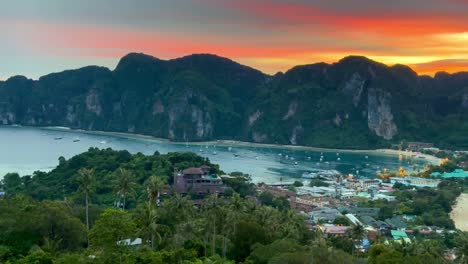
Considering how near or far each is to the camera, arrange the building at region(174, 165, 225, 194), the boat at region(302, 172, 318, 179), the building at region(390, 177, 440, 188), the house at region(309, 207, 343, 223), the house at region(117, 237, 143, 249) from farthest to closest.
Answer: the boat at region(302, 172, 318, 179) → the building at region(390, 177, 440, 188) → the building at region(174, 165, 225, 194) → the house at region(309, 207, 343, 223) → the house at region(117, 237, 143, 249)

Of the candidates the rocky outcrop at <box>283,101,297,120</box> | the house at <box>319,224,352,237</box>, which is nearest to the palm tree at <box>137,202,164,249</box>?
the house at <box>319,224,352,237</box>

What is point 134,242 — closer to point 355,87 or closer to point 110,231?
point 110,231

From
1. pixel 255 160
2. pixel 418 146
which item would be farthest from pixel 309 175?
pixel 418 146

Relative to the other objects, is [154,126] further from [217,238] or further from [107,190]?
[217,238]

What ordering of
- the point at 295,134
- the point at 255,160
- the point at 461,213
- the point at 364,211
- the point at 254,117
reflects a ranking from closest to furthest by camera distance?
1. the point at 364,211
2. the point at 461,213
3. the point at 255,160
4. the point at 295,134
5. the point at 254,117

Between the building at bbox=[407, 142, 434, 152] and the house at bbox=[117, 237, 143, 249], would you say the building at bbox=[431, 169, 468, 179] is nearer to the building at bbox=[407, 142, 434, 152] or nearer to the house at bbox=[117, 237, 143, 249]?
the building at bbox=[407, 142, 434, 152]

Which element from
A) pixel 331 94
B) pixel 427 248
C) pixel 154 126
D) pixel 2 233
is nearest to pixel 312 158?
pixel 331 94

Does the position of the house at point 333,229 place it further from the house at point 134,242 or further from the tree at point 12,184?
the tree at point 12,184
